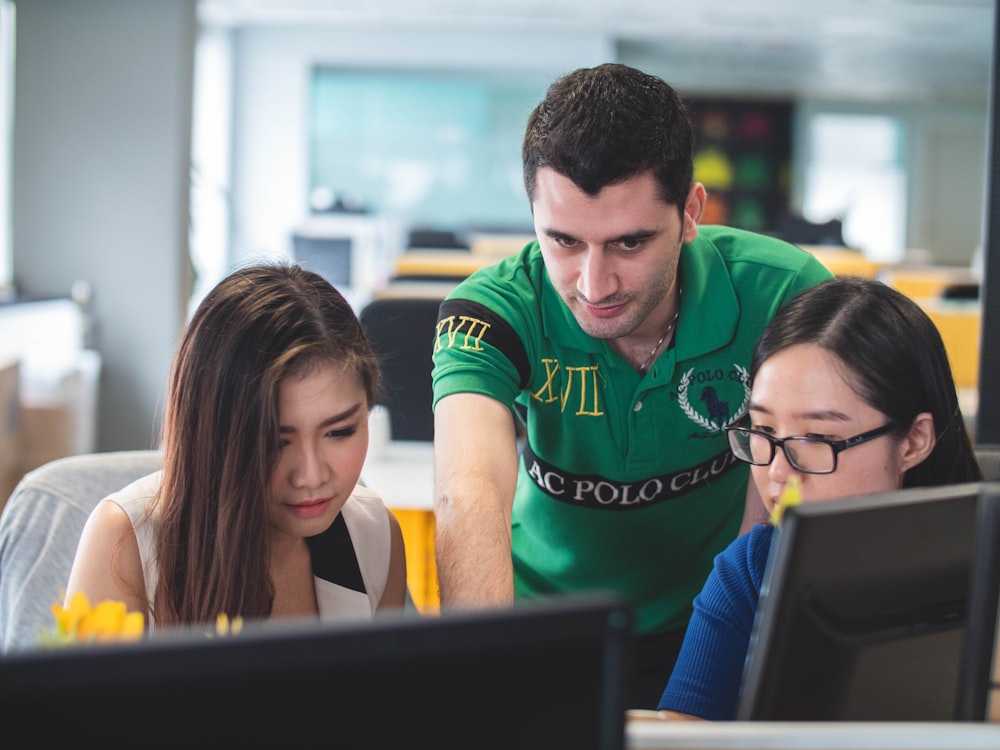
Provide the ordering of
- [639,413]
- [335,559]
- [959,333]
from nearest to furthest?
[335,559] < [639,413] < [959,333]

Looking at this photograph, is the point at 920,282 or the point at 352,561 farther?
the point at 920,282

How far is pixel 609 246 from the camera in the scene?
136cm

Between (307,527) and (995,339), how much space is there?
1527 millimetres

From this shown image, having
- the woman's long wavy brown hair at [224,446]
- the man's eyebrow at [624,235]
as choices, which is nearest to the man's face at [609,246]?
the man's eyebrow at [624,235]

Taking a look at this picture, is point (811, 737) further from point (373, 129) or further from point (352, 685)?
point (373, 129)

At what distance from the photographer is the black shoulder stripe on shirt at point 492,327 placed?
1.44 metres

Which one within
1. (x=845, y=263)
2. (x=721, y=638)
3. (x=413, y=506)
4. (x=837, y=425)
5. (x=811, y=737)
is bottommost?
(x=413, y=506)

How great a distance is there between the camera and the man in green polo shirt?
1.33 m

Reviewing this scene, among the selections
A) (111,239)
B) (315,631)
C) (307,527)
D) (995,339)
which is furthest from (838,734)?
(111,239)

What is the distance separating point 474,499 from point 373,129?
10.1 meters

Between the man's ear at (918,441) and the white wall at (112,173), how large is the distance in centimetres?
393

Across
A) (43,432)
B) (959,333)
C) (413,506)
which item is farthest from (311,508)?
(959,333)

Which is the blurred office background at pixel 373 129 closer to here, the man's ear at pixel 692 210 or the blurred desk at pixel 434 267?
the man's ear at pixel 692 210

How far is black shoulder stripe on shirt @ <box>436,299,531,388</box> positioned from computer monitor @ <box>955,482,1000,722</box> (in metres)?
0.79
